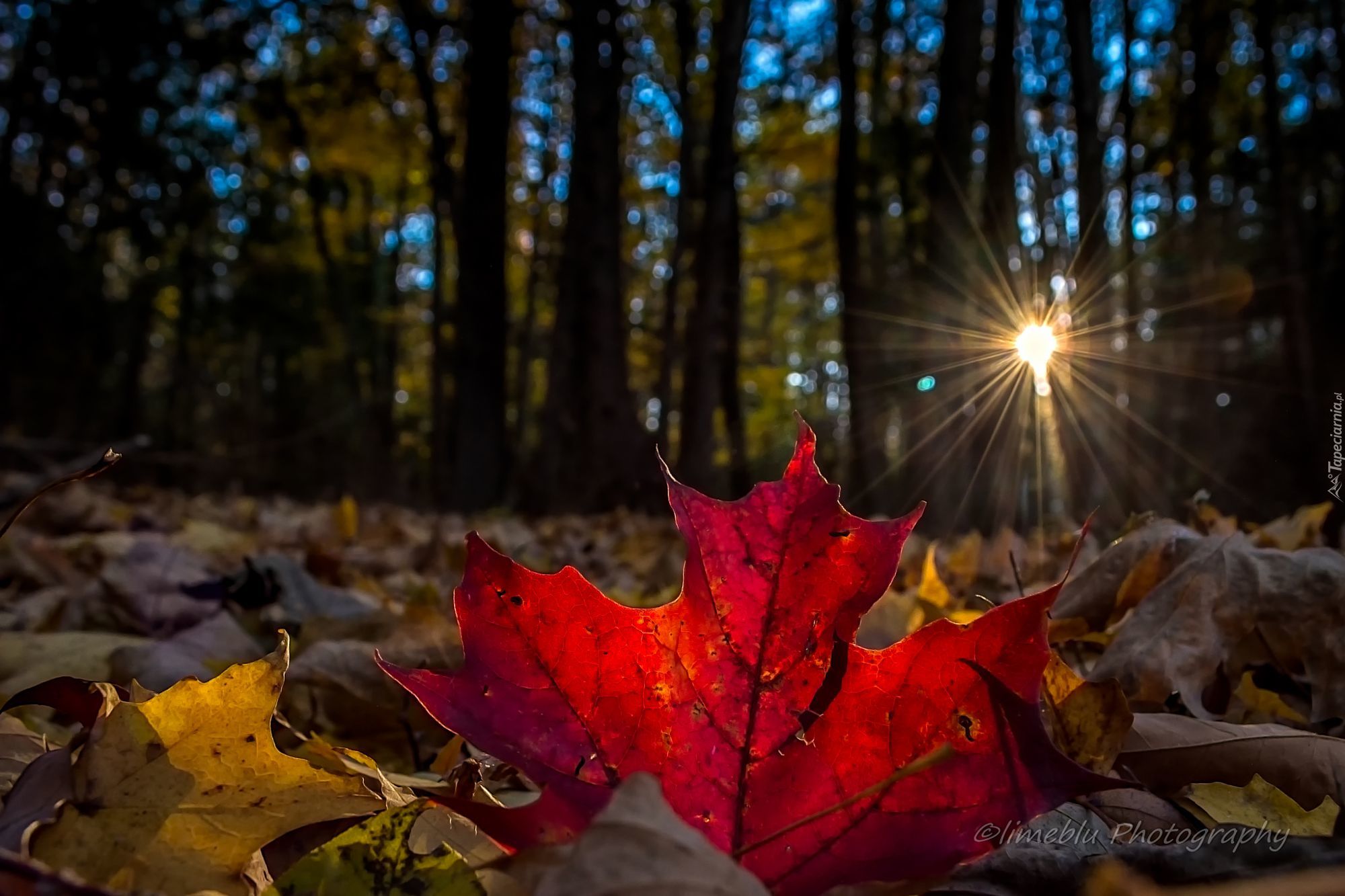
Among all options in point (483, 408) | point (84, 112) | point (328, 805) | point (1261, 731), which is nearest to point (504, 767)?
point (328, 805)

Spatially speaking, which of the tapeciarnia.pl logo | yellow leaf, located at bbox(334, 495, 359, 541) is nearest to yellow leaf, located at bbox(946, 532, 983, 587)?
the tapeciarnia.pl logo

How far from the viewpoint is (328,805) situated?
1.82ft

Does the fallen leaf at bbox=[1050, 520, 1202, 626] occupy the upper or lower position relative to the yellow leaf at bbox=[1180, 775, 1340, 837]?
upper

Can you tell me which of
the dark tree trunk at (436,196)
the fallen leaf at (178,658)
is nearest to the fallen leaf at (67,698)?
the fallen leaf at (178,658)

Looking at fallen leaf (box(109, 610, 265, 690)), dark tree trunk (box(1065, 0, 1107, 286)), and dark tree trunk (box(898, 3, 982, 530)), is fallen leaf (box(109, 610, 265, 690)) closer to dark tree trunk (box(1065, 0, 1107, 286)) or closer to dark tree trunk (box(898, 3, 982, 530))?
dark tree trunk (box(898, 3, 982, 530))

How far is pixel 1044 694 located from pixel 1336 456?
782 mm

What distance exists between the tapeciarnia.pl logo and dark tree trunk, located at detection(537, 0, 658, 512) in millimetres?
5466

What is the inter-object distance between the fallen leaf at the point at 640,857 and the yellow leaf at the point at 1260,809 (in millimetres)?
446

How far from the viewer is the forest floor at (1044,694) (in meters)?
0.51

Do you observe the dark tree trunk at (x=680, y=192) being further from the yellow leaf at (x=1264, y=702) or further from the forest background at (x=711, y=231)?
the yellow leaf at (x=1264, y=702)

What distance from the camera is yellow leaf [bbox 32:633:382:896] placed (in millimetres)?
491

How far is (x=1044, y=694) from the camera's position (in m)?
0.74

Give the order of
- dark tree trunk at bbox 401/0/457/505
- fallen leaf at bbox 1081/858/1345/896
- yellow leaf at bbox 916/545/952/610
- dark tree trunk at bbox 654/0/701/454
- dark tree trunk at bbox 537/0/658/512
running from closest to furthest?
1. fallen leaf at bbox 1081/858/1345/896
2. yellow leaf at bbox 916/545/952/610
3. dark tree trunk at bbox 537/0/658/512
4. dark tree trunk at bbox 654/0/701/454
5. dark tree trunk at bbox 401/0/457/505

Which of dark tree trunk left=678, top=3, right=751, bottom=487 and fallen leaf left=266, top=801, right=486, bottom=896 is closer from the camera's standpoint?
fallen leaf left=266, top=801, right=486, bottom=896
